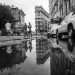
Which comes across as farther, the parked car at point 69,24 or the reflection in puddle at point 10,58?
the parked car at point 69,24

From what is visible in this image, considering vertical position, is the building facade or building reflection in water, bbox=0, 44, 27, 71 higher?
the building facade

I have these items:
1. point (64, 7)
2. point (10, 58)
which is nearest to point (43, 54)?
point (10, 58)

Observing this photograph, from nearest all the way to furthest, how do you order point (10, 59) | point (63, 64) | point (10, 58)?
point (63, 64)
point (10, 59)
point (10, 58)

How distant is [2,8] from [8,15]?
197 centimetres

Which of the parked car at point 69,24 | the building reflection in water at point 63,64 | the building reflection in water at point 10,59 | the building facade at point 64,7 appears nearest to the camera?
the building reflection in water at point 63,64

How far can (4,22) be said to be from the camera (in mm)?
30469

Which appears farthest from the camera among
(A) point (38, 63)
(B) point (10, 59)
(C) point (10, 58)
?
(C) point (10, 58)

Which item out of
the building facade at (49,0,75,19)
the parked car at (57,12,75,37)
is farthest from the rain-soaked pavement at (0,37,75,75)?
the building facade at (49,0,75,19)

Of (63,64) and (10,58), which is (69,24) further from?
(63,64)

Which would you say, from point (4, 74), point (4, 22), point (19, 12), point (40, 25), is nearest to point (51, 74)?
point (4, 74)

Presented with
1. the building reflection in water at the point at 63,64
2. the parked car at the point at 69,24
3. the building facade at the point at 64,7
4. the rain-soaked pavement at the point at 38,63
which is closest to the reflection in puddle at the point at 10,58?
the rain-soaked pavement at the point at 38,63

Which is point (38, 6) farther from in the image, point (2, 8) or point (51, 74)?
point (51, 74)

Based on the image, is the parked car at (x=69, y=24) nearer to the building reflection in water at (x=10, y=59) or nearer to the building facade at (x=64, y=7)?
the building reflection in water at (x=10, y=59)

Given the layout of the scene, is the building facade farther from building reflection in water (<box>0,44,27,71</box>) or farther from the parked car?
building reflection in water (<box>0,44,27,71</box>)
